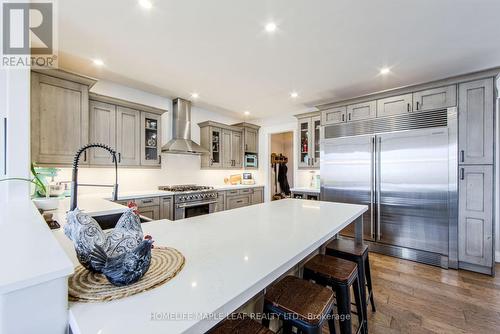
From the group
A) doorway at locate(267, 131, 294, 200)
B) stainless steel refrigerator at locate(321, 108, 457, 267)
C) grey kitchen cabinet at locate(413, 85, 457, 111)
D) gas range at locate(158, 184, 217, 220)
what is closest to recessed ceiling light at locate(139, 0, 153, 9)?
gas range at locate(158, 184, 217, 220)

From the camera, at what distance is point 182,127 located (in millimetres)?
3975

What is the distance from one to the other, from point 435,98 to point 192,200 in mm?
3861

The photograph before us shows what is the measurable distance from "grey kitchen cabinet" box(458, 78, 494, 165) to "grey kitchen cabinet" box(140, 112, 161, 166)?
4.32 m

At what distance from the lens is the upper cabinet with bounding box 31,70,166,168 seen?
247cm

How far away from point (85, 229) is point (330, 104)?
3.90 m

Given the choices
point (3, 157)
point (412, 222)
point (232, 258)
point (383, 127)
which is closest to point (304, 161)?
point (383, 127)

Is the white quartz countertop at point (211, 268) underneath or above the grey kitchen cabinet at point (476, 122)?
underneath

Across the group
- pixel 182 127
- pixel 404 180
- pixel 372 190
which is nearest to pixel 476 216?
pixel 404 180

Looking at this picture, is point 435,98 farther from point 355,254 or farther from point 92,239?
point 92,239

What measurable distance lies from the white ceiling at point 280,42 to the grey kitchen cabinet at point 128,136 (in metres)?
0.49

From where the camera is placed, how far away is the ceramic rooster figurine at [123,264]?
673 mm

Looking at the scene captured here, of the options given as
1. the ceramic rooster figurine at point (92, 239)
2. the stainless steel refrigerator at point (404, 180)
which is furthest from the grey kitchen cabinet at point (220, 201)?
the ceramic rooster figurine at point (92, 239)

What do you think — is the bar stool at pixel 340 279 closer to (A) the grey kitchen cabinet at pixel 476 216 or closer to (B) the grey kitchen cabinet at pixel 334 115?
(A) the grey kitchen cabinet at pixel 476 216

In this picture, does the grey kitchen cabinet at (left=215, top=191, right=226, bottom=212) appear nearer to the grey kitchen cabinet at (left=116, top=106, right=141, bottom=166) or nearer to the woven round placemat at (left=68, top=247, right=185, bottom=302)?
the grey kitchen cabinet at (left=116, top=106, right=141, bottom=166)
